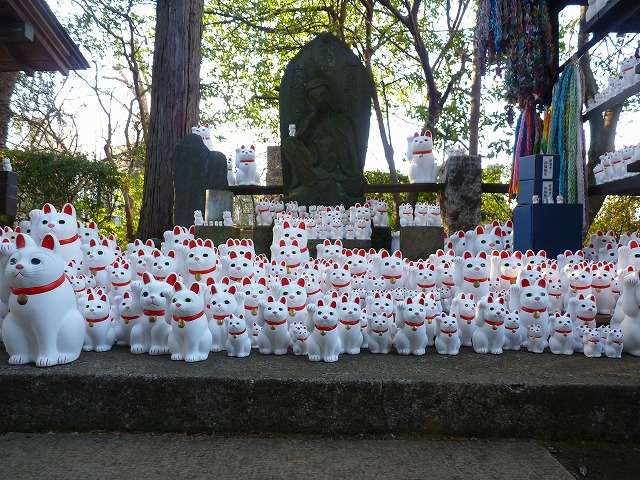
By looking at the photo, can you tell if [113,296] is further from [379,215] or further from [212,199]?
[379,215]

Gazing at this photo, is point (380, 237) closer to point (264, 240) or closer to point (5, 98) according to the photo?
point (264, 240)

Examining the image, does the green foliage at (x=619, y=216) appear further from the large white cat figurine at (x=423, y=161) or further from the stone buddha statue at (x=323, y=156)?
the stone buddha statue at (x=323, y=156)

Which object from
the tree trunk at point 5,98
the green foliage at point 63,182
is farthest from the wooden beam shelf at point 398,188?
the tree trunk at point 5,98

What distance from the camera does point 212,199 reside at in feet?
20.5

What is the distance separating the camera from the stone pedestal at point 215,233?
582cm

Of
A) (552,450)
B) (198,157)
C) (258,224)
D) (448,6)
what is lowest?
(552,450)

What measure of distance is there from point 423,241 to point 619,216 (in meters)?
6.90

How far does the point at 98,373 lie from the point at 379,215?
14.1 feet

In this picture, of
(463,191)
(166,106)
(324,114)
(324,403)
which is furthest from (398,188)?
(324,403)

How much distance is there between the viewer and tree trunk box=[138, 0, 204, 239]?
24.6 ft

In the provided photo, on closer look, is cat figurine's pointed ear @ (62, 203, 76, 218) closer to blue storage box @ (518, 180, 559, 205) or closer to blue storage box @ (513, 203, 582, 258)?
blue storage box @ (513, 203, 582, 258)

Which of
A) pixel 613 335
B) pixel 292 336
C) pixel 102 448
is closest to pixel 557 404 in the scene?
A: pixel 613 335

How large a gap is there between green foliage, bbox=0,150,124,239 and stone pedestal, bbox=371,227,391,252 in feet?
22.8

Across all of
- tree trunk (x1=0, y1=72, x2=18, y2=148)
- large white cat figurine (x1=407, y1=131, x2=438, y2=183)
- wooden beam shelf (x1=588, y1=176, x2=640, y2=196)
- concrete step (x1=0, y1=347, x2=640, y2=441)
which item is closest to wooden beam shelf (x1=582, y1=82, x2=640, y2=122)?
wooden beam shelf (x1=588, y1=176, x2=640, y2=196)
